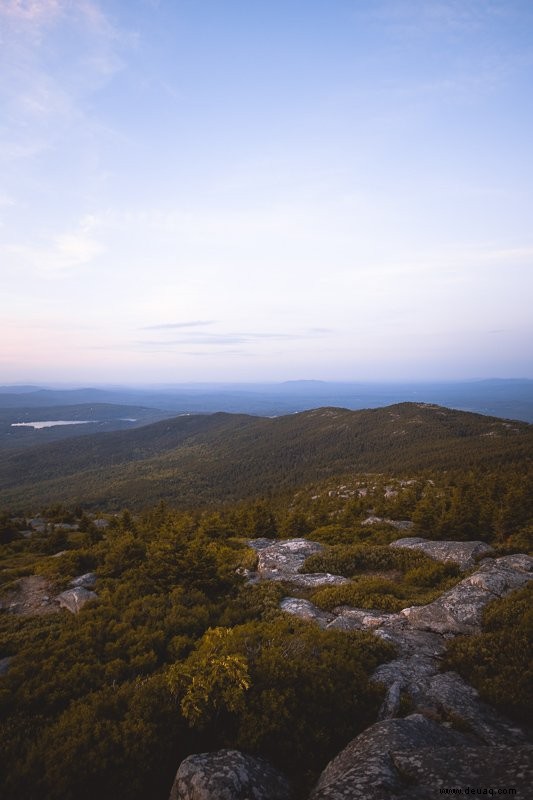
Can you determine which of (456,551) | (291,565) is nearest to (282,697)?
(291,565)

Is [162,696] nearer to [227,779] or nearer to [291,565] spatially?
[227,779]

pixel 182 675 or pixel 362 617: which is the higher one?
pixel 182 675

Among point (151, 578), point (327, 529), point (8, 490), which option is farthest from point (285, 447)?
point (151, 578)

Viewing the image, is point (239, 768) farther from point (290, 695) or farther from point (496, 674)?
point (496, 674)

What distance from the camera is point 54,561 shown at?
71.1ft

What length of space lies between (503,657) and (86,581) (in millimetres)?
17805

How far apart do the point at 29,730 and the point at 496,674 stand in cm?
1058

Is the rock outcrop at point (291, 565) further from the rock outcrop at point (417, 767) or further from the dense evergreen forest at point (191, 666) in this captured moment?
the rock outcrop at point (417, 767)

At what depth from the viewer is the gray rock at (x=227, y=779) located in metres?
5.63

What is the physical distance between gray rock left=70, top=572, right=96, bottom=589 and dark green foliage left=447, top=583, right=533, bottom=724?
16.1 metres

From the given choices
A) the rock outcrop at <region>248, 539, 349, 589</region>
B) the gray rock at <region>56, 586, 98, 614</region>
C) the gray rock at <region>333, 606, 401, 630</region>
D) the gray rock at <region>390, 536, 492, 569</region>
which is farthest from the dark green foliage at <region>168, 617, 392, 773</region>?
the gray rock at <region>390, 536, 492, 569</region>

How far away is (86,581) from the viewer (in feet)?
60.2

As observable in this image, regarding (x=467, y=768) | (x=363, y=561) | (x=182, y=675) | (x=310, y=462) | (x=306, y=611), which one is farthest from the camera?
(x=310, y=462)

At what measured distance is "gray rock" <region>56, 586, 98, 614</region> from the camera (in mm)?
15664
